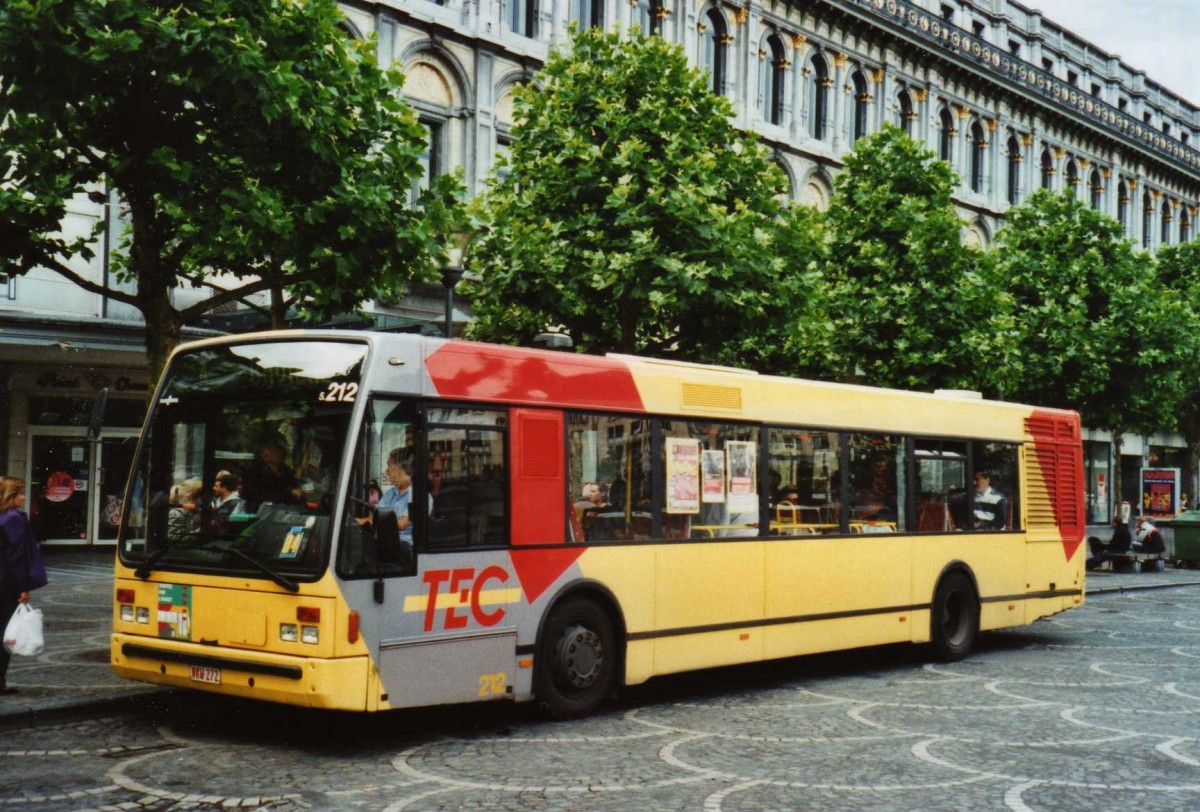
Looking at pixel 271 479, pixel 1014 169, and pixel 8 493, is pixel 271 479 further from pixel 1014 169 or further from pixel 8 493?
pixel 1014 169

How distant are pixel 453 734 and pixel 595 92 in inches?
516

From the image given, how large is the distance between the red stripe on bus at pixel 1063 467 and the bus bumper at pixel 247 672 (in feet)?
31.8

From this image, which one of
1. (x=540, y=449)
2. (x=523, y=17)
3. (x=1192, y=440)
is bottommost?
(x=540, y=449)

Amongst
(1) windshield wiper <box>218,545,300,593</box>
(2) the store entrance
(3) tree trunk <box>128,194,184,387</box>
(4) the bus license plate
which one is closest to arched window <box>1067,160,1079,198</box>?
(2) the store entrance

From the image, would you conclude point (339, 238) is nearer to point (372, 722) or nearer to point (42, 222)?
point (42, 222)

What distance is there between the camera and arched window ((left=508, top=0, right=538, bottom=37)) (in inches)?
1152

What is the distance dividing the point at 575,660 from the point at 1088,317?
96.7 ft

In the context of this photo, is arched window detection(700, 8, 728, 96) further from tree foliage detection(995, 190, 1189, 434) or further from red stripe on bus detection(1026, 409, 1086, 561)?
red stripe on bus detection(1026, 409, 1086, 561)

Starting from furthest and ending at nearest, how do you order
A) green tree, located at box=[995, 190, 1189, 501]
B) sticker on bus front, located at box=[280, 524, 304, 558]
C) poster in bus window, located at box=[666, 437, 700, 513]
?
green tree, located at box=[995, 190, 1189, 501] < poster in bus window, located at box=[666, 437, 700, 513] < sticker on bus front, located at box=[280, 524, 304, 558]

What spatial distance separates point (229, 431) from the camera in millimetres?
8805

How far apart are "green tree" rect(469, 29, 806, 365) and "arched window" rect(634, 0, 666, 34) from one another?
37.6ft

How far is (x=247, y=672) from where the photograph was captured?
8227 millimetres

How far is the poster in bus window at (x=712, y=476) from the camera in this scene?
35.8 ft

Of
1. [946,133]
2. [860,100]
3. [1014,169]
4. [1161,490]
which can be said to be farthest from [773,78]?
[1161,490]
